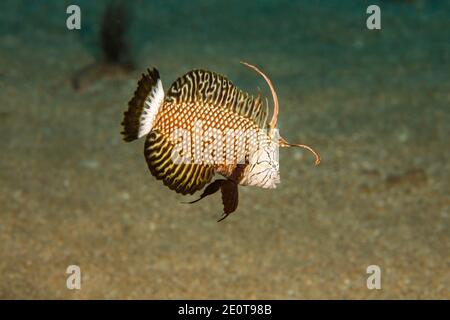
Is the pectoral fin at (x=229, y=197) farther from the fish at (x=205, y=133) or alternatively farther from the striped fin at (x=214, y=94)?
the striped fin at (x=214, y=94)

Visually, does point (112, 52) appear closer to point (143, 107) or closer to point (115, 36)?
point (115, 36)

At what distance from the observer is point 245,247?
4297 mm

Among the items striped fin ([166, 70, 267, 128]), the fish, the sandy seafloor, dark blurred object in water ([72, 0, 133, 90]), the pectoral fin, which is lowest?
the pectoral fin

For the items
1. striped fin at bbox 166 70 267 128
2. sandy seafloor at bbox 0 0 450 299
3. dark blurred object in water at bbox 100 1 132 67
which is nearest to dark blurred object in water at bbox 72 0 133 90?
dark blurred object in water at bbox 100 1 132 67

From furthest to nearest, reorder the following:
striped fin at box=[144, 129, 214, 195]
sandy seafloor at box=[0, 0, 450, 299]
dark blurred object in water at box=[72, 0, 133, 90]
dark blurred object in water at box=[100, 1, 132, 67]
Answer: dark blurred object in water at box=[100, 1, 132, 67]
dark blurred object in water at box=[72, 0, 133, 90]
sandy seafloor at box=[0, 0, 450, 299]
striped fin at box=[144, 129, 214, 195]

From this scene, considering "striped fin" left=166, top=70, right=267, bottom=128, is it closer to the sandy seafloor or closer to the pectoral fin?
the pectoral fin

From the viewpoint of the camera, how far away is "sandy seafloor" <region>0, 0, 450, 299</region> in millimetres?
4062

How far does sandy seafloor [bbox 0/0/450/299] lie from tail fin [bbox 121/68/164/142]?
3.10 meters

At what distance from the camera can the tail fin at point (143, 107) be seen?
951 mm

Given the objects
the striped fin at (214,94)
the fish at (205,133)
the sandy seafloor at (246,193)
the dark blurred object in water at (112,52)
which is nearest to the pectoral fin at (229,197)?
the fish at (205,133)

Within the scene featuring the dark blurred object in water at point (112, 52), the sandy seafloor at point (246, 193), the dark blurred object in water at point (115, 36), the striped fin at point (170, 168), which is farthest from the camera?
the dark blurred object in water at point (115, 36)

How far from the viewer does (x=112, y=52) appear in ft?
25.3

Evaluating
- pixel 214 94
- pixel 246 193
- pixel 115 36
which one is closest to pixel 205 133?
pixel 214 94

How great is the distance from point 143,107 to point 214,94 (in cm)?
Answer: 13
